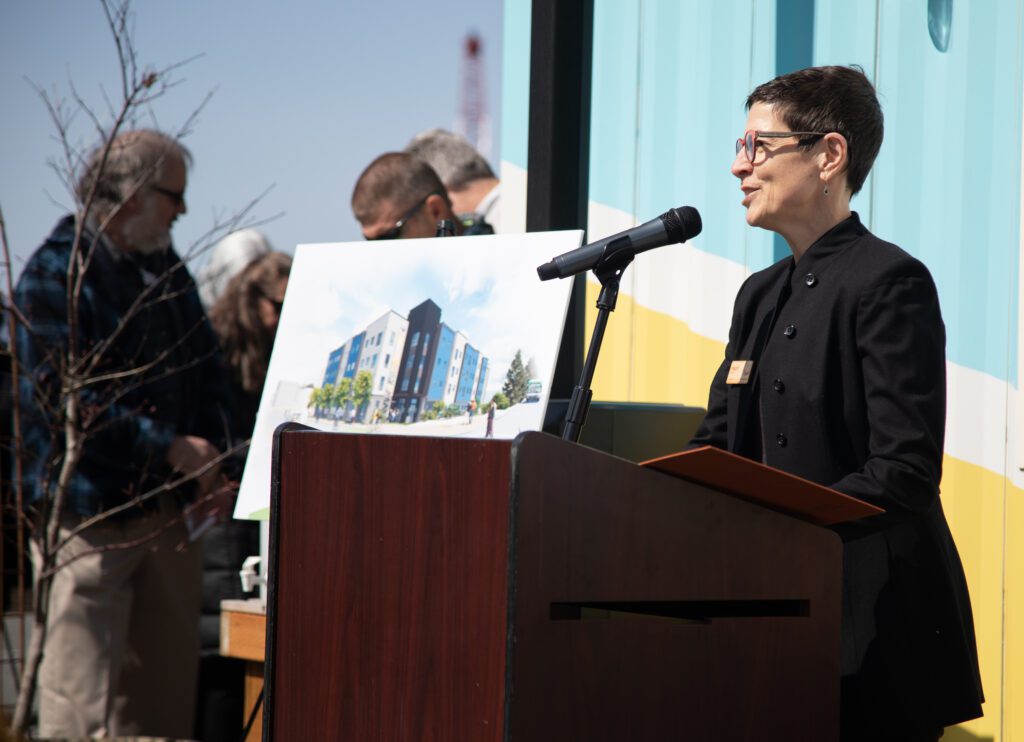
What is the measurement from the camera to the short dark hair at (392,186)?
12.4 ft

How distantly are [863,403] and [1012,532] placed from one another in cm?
108

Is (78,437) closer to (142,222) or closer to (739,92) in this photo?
(142,222)

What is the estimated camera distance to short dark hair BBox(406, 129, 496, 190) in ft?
17.0

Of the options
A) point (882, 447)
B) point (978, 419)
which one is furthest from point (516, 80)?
point (882, 447)

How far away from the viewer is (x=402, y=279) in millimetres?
2814

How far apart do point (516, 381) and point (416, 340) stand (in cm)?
31

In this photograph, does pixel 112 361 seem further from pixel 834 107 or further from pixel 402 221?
pixel 834 107

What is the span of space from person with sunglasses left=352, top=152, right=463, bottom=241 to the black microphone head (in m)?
1.88

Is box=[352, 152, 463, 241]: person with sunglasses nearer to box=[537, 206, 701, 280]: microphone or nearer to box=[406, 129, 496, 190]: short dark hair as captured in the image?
box=[406, 129, 496, 190]: short dark hair

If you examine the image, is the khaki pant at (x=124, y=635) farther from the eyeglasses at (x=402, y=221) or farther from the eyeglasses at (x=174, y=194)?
the eyeglasses at (x=402, y=221)

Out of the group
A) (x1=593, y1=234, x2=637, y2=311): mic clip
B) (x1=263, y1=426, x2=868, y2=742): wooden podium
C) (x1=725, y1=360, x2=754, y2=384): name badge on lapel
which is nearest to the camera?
(x1=263, y1=426, x2=868, y2=742): wooden podium

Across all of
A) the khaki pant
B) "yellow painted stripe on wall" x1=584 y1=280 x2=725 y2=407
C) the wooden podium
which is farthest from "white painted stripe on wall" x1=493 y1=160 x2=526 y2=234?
the wooden podium

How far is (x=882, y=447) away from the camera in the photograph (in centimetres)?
185

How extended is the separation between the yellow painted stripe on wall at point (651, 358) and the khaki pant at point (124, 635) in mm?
1404
